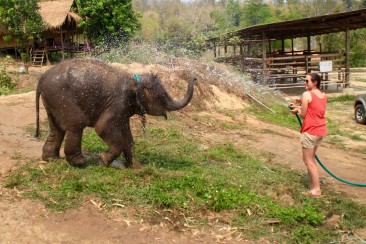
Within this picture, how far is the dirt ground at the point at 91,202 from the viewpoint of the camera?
4676 mm

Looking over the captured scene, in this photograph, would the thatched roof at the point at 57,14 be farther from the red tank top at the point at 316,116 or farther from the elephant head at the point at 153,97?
the red tank top at the point at 316,116

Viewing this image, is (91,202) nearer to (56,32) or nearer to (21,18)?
(21,18)

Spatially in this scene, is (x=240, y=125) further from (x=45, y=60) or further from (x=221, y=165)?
(x=45, y=60)

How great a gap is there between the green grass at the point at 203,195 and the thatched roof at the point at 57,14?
23574 millimetres

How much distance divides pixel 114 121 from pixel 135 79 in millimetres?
770

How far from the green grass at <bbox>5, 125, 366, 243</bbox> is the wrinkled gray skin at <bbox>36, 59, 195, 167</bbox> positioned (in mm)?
541

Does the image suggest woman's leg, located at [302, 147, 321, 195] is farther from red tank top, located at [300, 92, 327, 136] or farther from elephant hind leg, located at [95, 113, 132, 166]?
elephant hind leg, located at [95, 113, 132, 166]

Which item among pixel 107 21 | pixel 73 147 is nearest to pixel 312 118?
pixel 73 147

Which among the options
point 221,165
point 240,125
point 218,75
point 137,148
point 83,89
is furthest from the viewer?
point 218,75

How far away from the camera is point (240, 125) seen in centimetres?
1194

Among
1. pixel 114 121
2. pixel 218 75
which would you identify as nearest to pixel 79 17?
pixel 218 75

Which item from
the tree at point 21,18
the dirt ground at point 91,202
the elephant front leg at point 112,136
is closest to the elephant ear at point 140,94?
the elephant front leg at point 112,136

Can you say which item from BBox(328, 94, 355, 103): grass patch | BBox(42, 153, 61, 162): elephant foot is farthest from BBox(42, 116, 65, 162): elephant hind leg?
BBox(328, 94, 355, 103): grass patch

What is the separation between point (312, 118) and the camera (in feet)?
19.7
